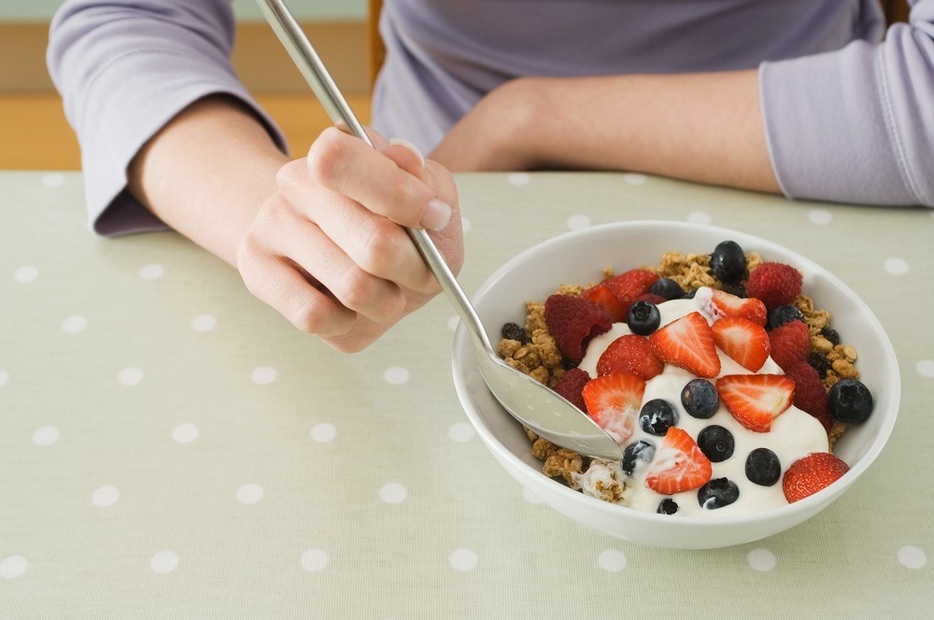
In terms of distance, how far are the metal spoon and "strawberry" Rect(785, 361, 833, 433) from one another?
13cm

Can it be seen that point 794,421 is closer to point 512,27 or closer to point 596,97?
point 596,97

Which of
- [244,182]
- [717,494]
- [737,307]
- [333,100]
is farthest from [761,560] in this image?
[244,182]

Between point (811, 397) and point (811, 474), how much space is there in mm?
69

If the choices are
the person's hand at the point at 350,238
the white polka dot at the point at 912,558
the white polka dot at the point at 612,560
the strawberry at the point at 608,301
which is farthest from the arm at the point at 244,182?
the white polka dot at the point at 912,558

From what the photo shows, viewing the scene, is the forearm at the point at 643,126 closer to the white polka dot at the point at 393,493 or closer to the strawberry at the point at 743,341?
the strawberry at the point at 743,341

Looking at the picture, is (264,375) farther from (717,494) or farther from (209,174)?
(717,494)

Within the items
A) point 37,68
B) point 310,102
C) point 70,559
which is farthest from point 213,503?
point 37,68

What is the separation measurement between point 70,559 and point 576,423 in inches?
13.1

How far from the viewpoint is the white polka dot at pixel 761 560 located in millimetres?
553

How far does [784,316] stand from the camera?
62 cm

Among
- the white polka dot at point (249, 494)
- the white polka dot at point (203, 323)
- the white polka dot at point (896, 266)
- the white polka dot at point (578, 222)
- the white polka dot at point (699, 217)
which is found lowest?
the white polka dot at point (203, 323)

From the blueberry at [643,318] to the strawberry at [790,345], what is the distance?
8 cm

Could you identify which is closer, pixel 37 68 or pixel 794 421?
pixel 794 421

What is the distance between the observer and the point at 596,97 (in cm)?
86
